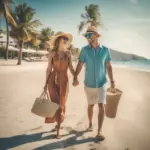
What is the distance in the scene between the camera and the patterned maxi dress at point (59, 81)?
3260mm

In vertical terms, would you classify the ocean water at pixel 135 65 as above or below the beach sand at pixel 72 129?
above

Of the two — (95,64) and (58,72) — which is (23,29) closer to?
(58,72)

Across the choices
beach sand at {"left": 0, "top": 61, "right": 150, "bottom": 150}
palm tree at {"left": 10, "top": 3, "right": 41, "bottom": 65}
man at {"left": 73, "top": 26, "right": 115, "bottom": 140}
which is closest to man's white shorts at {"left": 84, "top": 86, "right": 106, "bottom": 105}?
man at {"left": 73, "top": 26, "right": 115, "bottom": 140}

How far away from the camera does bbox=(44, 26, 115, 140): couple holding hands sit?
3.25 m

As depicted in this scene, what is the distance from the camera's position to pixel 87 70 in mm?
3328

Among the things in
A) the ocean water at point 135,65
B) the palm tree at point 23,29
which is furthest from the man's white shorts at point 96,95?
the ocean water at point 135,65

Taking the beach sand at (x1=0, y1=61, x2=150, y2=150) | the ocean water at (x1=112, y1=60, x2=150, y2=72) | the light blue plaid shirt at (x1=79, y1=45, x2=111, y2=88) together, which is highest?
the light blue plaid shirt at (x1=79, y1=45, x2=111, y2=88)

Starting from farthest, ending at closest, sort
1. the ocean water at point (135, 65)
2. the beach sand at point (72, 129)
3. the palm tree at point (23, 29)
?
1. the ocean water at point (135, 65)
2. the palm tree at point (23, 29)
3. the beach sand at point (72, 129)

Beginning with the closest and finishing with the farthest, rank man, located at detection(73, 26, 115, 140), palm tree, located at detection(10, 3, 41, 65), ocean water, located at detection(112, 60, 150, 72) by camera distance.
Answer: man, located at detection(73, 26, 115, 140) → palm tree, located at detection(10, 3, 41, 65) → ocean water, located at detection(112, 60, 150, 72)

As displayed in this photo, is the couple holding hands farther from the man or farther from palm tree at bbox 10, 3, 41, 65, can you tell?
palm tree at bbox 10, 3, 41, 65

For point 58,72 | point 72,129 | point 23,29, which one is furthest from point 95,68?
point 23,29

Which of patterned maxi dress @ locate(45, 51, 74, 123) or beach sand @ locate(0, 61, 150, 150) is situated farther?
patterned maxi dress @ locate(45, 51, 74, 123)

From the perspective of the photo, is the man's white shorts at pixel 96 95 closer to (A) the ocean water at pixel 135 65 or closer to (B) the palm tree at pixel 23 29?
(B) the palm tree at pixel 23 29

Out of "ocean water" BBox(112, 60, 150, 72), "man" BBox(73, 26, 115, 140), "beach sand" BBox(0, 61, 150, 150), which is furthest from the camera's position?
"ocean water" BBox(112, 60, 150, 72)
